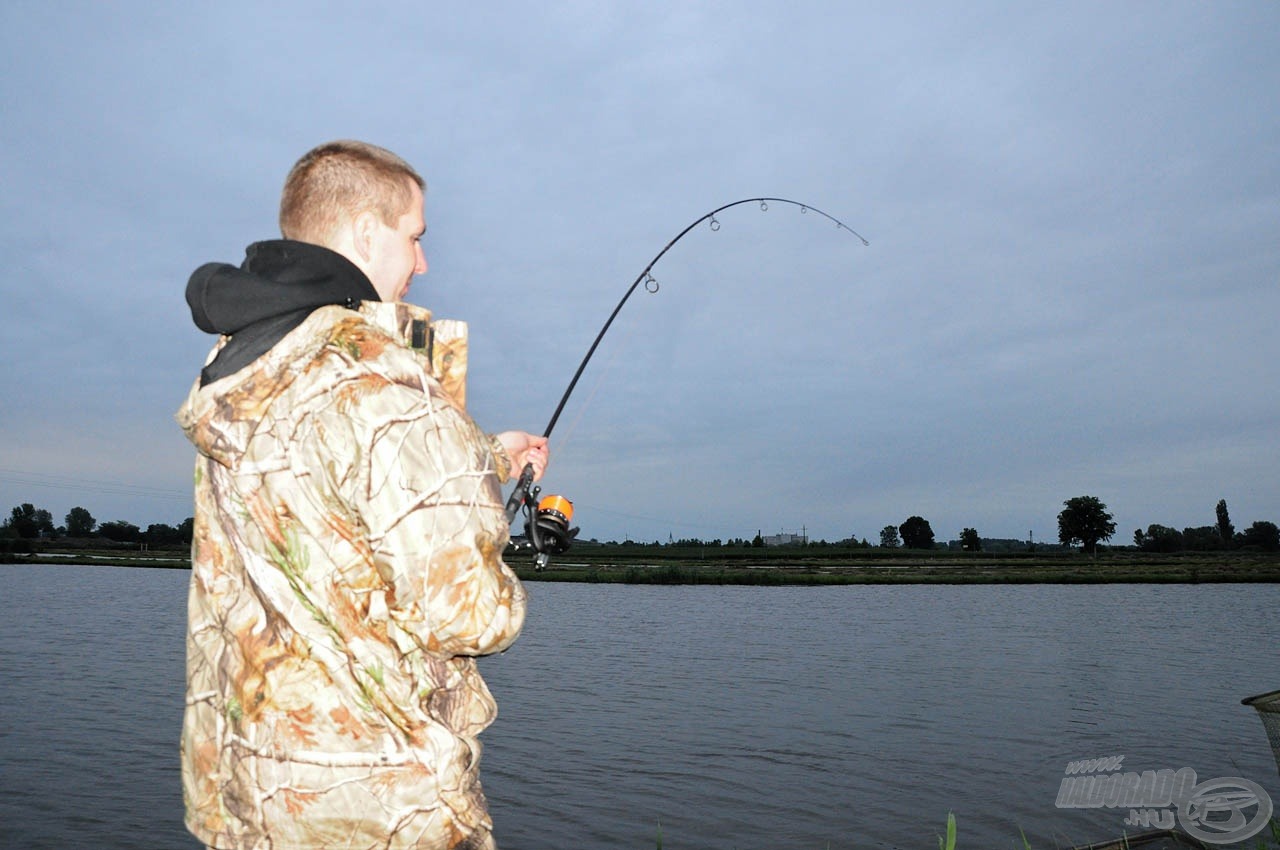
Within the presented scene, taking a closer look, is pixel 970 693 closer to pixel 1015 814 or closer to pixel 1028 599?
pixel 1015 814

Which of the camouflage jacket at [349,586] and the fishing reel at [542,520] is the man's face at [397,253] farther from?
the fishing reel at [542,520]

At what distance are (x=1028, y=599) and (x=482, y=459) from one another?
53.7 m

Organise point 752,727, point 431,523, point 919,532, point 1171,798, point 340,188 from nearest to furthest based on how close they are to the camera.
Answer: point 431,523 < point 340,188 < point 1171,798 < point 752,727 < point 919,532

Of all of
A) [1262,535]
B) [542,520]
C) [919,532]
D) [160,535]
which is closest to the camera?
[542,520]

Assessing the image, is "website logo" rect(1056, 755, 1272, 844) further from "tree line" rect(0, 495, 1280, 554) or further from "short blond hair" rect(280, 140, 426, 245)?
"tree line" rect(0, 495, 1280, 554)

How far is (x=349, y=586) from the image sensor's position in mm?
1759

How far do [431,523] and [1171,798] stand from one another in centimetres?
1095

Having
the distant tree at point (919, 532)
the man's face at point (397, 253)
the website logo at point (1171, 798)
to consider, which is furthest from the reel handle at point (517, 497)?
the distant tree at point (919, 532)

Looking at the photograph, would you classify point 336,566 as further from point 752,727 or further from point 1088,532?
point 1088,532

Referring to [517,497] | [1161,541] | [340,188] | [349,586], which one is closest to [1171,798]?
[517,497]

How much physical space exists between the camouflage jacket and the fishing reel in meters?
1.35

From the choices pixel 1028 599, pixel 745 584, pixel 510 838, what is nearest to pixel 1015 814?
pixel 510 838

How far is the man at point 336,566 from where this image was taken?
168 cm

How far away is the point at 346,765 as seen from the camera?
5.76ft
